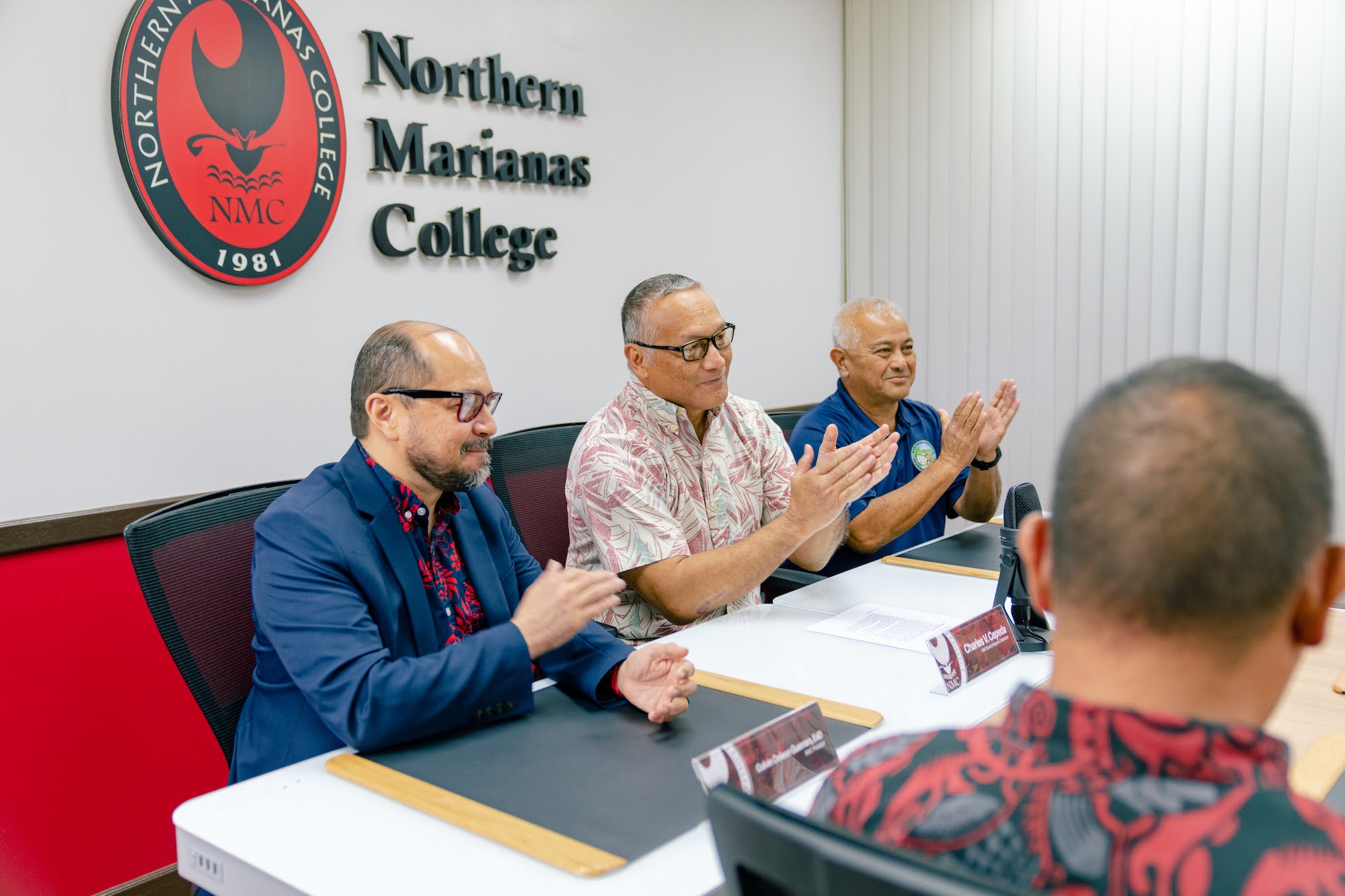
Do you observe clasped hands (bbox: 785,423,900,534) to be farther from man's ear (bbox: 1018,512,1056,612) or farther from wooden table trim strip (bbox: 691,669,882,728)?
man's ear (bbox: 1018,512,1056,612)

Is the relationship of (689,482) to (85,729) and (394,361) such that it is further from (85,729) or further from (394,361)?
(85,729)

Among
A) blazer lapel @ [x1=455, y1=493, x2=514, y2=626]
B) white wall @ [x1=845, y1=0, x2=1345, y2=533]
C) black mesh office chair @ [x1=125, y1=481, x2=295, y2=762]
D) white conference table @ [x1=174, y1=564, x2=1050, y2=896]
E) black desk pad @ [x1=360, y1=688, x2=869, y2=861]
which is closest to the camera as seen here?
white conference table @ [x1=174, y1=564, x2=1050, y2=896]

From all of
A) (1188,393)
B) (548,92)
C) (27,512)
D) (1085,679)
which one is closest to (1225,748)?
(1085,679)

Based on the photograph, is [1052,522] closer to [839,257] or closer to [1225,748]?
[1225,748]

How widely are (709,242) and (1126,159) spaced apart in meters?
1.49

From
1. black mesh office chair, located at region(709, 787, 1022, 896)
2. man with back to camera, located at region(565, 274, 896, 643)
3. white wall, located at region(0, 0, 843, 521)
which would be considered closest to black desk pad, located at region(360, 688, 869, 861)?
black mesh office chair, located at region(709, 787, 1022, 896)

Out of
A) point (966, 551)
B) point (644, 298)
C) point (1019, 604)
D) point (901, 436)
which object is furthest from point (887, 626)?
point (901, 436)

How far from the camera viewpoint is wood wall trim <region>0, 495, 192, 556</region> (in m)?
2.13

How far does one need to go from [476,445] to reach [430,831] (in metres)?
0.71

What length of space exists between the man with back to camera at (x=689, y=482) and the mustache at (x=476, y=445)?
0.43 metres

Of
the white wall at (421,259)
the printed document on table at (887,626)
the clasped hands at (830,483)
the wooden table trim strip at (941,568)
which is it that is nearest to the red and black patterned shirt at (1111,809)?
the printed document on table at (887,626)

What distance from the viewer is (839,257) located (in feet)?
14.6

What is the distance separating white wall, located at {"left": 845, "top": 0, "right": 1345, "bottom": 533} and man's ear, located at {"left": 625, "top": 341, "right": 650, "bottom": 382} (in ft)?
6.37

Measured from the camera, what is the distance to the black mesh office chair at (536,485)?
230cm
